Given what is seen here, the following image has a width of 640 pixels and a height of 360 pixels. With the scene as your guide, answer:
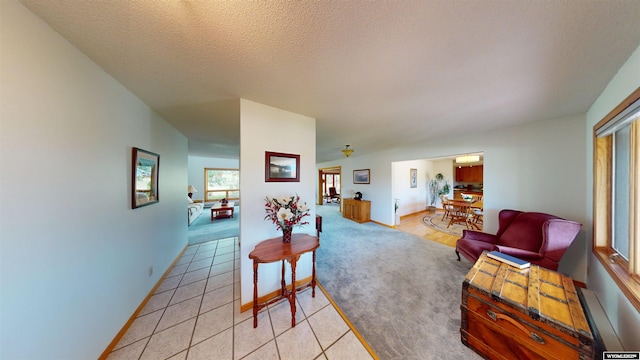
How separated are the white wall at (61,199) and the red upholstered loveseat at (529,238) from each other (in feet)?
12.5

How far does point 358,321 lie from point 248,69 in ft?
8.07

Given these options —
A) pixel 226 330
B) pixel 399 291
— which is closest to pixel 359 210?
pixel 399 291

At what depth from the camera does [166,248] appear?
96.7 inches

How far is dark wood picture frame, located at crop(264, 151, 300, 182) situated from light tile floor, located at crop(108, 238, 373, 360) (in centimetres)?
142

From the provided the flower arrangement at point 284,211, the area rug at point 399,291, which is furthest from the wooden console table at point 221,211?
the flower arrangement at point 284,211

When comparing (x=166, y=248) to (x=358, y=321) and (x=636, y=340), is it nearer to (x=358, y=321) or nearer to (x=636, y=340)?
(x=358, y=321)

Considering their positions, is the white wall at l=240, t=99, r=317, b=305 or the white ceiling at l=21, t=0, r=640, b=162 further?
the white wall at l=240, t=99, r=317, b=305

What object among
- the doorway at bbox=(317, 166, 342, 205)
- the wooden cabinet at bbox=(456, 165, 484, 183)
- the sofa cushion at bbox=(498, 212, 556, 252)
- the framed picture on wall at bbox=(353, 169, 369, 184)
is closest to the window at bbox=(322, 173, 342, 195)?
the doorway at bbox=(317, 166, 342, 205)

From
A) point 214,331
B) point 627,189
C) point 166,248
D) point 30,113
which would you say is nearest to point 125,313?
point 214,331

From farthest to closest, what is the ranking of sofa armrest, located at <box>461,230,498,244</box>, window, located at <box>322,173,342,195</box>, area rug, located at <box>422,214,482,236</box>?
1. window, located at <box>322,173,342,195</box>
2. area rug, located at <box>422,214,482,236</box>
3. sofa armrest, located at <box>461,230,498,244</box>

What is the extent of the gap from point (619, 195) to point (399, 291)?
2304 mm

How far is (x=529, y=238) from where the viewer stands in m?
2.19

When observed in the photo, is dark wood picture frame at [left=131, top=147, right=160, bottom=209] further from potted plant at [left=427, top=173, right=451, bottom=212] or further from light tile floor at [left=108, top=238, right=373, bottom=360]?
potted plant at [left=427, top=173, right=451, bottom=212]

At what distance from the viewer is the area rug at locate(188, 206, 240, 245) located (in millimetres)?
3898
